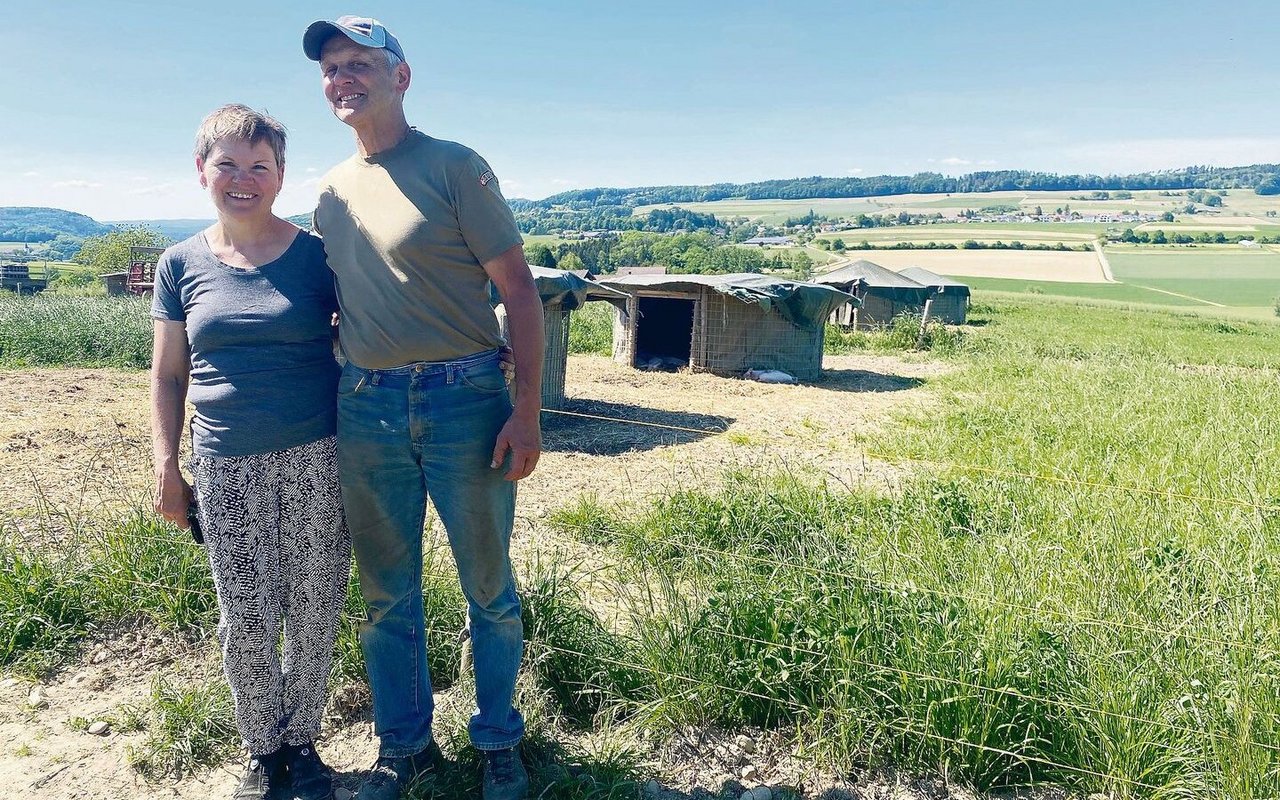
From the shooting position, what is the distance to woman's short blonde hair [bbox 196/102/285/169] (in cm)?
207

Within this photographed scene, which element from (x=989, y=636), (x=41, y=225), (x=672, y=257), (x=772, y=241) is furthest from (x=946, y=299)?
(x=41, y=225)

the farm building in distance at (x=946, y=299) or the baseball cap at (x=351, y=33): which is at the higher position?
the baseball cap at (x=351, y=33)

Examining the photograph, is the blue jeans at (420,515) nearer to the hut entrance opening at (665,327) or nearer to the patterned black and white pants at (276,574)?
the patterned black and white pants at (276,574)

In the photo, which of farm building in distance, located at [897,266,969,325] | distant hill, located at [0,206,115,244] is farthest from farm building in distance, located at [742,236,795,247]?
distant hill, located at [0,206,115,244]

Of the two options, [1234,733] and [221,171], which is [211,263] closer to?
[221,171]

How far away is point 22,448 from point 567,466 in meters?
4.76

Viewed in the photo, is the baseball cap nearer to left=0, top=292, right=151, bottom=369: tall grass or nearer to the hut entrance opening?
left=0, top=292, right=151, bottom=369: tall grass

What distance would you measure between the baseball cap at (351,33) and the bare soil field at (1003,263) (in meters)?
61.6

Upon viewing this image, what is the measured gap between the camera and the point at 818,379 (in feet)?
43.1

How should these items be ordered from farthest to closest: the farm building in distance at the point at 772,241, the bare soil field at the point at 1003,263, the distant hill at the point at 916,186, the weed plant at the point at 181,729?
the distant hill at the point at 916,186 < the farm building in distance at the point at 772,241 < the bare soil field at the point at 1003,263 < the weed plant at the point at 181,729

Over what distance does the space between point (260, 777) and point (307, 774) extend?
13 cm

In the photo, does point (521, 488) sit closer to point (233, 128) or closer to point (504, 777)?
point (504, 777)

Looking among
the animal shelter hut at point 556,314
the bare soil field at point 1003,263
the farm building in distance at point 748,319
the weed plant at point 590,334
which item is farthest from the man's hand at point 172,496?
the bare soil field at point 1003,263

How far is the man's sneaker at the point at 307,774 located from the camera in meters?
2.28
